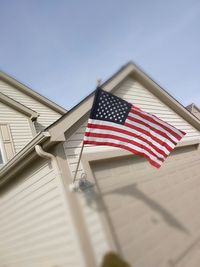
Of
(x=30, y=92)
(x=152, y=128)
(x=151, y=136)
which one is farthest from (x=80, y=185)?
(x=30, y=92)

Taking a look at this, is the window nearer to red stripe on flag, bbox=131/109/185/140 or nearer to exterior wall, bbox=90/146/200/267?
exterior wall, bbox=90/146/200/267

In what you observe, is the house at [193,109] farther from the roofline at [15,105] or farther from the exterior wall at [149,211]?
the exterior wall at [149,211]

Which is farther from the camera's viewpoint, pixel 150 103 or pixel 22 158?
pixel 150 103

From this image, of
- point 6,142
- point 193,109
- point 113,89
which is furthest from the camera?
point 193,109

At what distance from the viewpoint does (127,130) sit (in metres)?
→ 5.59

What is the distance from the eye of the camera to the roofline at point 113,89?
213 inches

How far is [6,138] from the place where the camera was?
10.8 m

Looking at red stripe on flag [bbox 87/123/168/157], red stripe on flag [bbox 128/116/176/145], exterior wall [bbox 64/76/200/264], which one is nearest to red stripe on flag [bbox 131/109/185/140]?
red stripe on flag [bbox 128/116/176/145]

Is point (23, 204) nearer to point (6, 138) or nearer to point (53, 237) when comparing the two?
point (53, 237)

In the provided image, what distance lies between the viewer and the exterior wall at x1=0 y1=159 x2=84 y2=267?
5195mm

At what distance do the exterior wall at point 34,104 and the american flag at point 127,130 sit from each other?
8.69 meters

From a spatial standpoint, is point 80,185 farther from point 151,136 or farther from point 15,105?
point 15,105

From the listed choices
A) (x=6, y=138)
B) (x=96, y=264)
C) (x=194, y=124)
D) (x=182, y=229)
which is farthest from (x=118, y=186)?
(x=6, y=138)

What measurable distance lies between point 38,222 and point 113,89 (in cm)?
460
